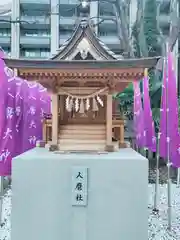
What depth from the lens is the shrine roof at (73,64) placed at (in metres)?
4.45

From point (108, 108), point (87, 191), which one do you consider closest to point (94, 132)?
point (108, 108)

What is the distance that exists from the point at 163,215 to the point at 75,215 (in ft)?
10.1

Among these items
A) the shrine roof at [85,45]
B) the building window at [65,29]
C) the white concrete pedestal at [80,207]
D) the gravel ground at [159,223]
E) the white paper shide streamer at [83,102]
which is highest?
the building window at [65,29]

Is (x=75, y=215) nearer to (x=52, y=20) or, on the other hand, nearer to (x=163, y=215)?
(x=163, y=215)

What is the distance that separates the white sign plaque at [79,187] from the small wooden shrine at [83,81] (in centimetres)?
90

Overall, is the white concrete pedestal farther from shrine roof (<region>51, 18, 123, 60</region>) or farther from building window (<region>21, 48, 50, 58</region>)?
building window (<region>21, 48, 50, 58</region>)

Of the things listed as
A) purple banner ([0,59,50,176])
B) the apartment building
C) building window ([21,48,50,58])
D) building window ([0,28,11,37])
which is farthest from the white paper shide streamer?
building window ([0,28,11,37])

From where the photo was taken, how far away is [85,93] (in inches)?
206

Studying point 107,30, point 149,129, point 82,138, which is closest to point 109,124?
point 82,138

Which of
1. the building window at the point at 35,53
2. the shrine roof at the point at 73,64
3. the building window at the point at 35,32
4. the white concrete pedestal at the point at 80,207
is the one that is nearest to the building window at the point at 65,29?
the building window at the point at 35,32

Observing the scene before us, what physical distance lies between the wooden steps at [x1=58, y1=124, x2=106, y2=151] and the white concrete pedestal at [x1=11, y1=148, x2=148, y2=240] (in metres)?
0.84

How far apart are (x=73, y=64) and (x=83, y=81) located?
619mm

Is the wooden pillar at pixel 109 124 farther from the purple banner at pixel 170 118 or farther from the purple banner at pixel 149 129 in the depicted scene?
the purple banner at pixel 149 129

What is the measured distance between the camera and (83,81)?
5141mm
